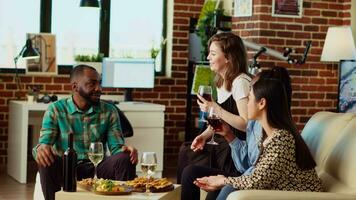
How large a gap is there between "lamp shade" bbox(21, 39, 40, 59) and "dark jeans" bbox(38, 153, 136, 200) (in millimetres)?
2971

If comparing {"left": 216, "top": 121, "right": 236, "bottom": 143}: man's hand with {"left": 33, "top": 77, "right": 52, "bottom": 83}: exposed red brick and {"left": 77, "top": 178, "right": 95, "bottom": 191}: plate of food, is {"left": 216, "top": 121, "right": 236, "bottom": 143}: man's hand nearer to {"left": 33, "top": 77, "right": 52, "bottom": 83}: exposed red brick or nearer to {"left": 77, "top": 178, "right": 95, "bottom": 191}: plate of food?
{"left": 77, "top": 178, "right": 95, "bottom": 191}: plate of food

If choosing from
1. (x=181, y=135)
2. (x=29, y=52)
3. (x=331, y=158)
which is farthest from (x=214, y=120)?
(x=181, y=135)

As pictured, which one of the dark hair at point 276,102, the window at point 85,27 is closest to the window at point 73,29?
the window at point 85,27

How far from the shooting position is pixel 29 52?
796 cm

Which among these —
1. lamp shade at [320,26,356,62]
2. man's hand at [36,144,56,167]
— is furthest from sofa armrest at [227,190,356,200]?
lamp shade at [320,26,356,62]

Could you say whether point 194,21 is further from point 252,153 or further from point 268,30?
point 252,153

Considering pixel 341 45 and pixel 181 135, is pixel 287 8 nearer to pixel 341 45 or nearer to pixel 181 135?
pixel 341 45

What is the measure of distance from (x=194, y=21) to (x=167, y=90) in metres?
0.83

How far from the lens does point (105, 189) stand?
413cm

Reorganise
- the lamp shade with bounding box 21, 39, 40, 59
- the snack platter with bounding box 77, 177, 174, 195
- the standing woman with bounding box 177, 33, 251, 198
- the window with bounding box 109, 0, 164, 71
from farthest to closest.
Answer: the window with bounding box 109, 0, 164, 71 < the lamp shade with bounding box 21, 39, 40, 59 < the standing woman with bounding box 177, 33, 251, 198 < the snack platter with bounding box 77, 177, 174, 195

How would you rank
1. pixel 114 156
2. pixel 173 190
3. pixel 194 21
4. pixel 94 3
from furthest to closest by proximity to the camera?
pixel 194 21 → pixel 94 3 → pixel 114 156 → pixel 173 190

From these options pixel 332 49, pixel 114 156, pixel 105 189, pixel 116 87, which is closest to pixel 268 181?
pixel 105 189

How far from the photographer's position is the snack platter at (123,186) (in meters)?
4.13

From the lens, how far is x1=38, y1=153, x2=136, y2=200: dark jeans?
16.3 ft
